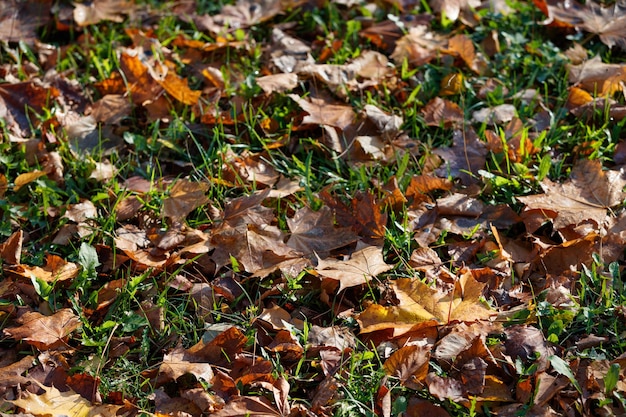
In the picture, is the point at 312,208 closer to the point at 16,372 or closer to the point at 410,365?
the point at 410,365

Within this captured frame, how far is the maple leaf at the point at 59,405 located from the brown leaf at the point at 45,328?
163mm

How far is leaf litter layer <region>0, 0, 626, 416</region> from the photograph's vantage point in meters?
2.18

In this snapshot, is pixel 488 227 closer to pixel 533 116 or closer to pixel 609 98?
pixel 533 116

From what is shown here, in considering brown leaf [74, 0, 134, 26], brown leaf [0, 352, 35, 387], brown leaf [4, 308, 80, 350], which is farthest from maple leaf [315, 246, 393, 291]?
brown leaf [74, 0, 134, 26]

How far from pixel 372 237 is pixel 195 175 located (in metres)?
0.77

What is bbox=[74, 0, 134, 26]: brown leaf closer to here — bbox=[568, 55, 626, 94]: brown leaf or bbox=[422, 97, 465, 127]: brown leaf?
bbox=[422, 97, 465, 127]: brown leaf

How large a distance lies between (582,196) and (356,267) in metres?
0.88

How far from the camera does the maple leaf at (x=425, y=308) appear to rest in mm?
2254

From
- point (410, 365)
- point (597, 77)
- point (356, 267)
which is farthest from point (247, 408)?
point (597, 77)

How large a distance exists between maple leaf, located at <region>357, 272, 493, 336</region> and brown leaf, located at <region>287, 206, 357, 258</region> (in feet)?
0.98

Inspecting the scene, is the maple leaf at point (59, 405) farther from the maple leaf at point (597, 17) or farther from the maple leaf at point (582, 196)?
the maple leaf at point (597, 17)

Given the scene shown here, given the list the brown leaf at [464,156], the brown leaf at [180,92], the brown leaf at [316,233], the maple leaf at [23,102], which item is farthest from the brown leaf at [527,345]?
the maple leaf at [23,102]

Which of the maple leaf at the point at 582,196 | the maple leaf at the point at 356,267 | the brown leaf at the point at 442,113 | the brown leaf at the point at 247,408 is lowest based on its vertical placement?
the brown leaf at the point at 247,408

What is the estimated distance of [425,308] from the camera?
229 cm
